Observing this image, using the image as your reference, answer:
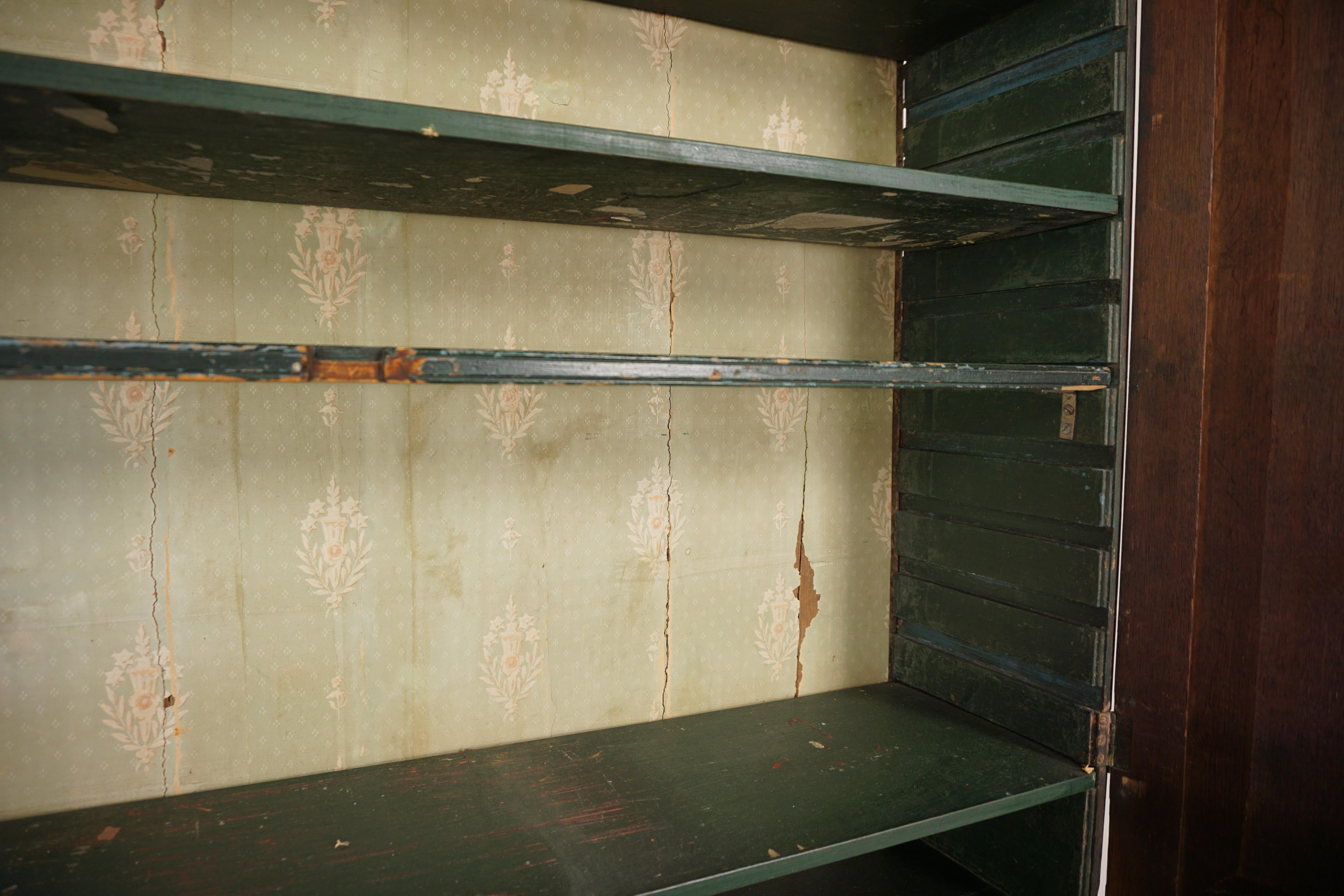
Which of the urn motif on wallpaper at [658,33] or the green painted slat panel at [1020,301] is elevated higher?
the urn motif on wallpaper at [658,33]

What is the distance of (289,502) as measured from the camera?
1.33 meters

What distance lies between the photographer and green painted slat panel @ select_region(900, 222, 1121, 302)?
136 cm

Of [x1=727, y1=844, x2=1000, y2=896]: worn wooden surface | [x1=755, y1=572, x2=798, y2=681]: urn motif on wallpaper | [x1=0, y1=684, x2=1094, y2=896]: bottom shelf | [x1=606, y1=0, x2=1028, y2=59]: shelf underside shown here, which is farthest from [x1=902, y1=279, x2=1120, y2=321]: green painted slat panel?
[x1=727, y1=844, x2=1000, y2=896]: worn wooden surface

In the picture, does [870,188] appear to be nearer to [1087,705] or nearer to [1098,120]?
[1098,120]

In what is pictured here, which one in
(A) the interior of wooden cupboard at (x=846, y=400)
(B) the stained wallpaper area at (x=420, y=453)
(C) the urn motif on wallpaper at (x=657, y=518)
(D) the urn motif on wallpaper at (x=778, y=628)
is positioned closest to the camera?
(A) the interior of wooden cupboard at (x=846, y=400)

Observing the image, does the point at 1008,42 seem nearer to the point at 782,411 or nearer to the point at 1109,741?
the point at 782,411

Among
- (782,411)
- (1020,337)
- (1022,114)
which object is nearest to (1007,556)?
(1020,337)

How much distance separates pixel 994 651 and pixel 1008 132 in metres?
1.01

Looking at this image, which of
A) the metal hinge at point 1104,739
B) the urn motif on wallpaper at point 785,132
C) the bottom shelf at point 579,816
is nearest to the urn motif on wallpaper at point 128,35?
the urn motif on wallpaper at point 785,132

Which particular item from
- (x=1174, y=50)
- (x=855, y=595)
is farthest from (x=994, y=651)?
(x=1174, y=50)

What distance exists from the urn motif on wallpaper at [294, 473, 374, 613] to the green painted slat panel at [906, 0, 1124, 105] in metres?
1.41

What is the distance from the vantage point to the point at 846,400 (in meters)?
1.74

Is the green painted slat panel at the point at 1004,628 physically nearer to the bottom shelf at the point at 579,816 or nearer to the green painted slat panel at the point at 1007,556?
the green painted slat panel at the point at 1007,556

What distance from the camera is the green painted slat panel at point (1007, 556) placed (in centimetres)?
140
